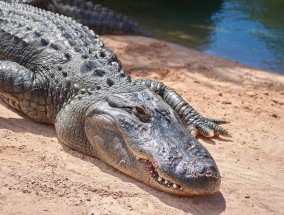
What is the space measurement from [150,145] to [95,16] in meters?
5.88

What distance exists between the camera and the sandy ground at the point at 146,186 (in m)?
3.60

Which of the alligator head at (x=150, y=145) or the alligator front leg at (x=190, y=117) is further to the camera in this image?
the alligator front leg at (x=190, y=117)

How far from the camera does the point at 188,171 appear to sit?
11.9ft

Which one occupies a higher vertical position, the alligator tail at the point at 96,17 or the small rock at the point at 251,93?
the alligator tail at the point at 96,17

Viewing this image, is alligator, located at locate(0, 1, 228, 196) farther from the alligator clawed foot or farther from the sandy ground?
the sandy ground

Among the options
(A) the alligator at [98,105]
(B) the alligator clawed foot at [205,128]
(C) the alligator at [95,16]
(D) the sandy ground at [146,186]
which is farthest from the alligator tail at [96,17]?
(B) the alligator clawed foot at [205,128]

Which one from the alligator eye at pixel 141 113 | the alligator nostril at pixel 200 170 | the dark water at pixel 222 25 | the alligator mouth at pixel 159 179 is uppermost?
the alligator eye at pixel 141 113

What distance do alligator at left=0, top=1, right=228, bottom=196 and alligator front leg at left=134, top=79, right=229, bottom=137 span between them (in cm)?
1

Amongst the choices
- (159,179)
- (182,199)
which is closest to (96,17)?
(159,179)

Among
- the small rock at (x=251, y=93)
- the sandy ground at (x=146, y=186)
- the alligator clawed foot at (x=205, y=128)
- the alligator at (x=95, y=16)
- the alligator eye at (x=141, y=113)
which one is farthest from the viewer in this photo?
the alligator at (x=95, y=16)

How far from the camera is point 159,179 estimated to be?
377 cm

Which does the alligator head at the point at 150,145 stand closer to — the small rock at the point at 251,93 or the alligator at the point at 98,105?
the alligator at the point at 98,105

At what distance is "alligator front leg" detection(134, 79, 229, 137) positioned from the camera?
5320 mm

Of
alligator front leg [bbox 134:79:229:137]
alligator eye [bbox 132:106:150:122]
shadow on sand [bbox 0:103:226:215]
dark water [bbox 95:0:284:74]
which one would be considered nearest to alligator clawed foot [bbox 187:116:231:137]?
alligator front leg [bbox 134:79:229:137]
